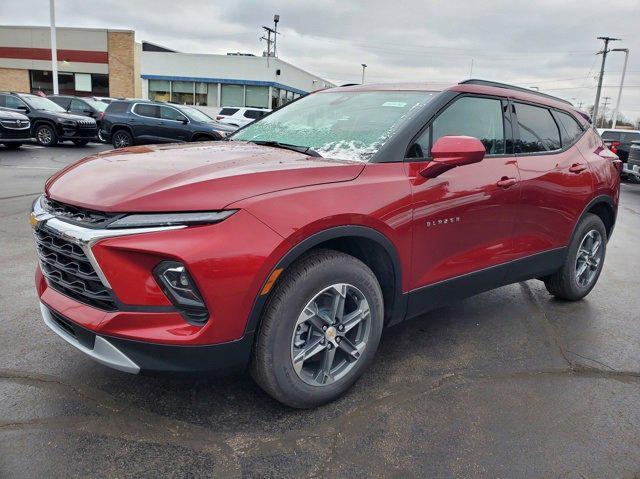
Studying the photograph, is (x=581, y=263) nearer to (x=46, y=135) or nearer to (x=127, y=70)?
(x=46, y=135)

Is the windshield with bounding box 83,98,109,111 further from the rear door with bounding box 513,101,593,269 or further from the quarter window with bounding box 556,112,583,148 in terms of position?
the rear door with bounding box 513,101,593,269

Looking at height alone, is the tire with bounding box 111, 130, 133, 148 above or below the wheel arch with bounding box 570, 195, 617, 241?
below

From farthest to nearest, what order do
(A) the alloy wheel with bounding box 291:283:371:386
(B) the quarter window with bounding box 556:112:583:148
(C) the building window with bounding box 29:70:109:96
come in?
(C) the building window with bounding box 29:70:109:96, (B) the quarter window with bounding box 556:112:583:148, (A) the alloy wheel with bounding box 291:283:371:386

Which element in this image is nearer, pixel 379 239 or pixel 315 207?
pixel 315 207

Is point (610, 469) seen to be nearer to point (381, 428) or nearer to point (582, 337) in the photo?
point (381, 428)

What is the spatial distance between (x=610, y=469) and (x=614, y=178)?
3.12 m

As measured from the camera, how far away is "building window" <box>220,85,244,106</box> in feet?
125

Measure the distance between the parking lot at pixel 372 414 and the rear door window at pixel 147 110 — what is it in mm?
13480

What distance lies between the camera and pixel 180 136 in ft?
52.3

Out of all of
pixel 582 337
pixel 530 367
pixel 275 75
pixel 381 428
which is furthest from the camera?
pixel 275 75

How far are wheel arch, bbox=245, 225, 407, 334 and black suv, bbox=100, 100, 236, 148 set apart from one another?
13235mm

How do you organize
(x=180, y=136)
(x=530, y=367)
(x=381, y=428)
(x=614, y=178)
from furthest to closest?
(x=180, y=136), (x=614, y=178), (x=530, y=367), (x=381, y=428)

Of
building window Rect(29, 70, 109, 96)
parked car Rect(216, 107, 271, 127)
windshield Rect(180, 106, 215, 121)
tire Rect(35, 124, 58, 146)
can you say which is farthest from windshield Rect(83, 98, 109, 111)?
building window Rect(29, 70, 109, 96)

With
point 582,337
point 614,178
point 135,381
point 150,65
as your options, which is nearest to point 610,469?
point 582,337
